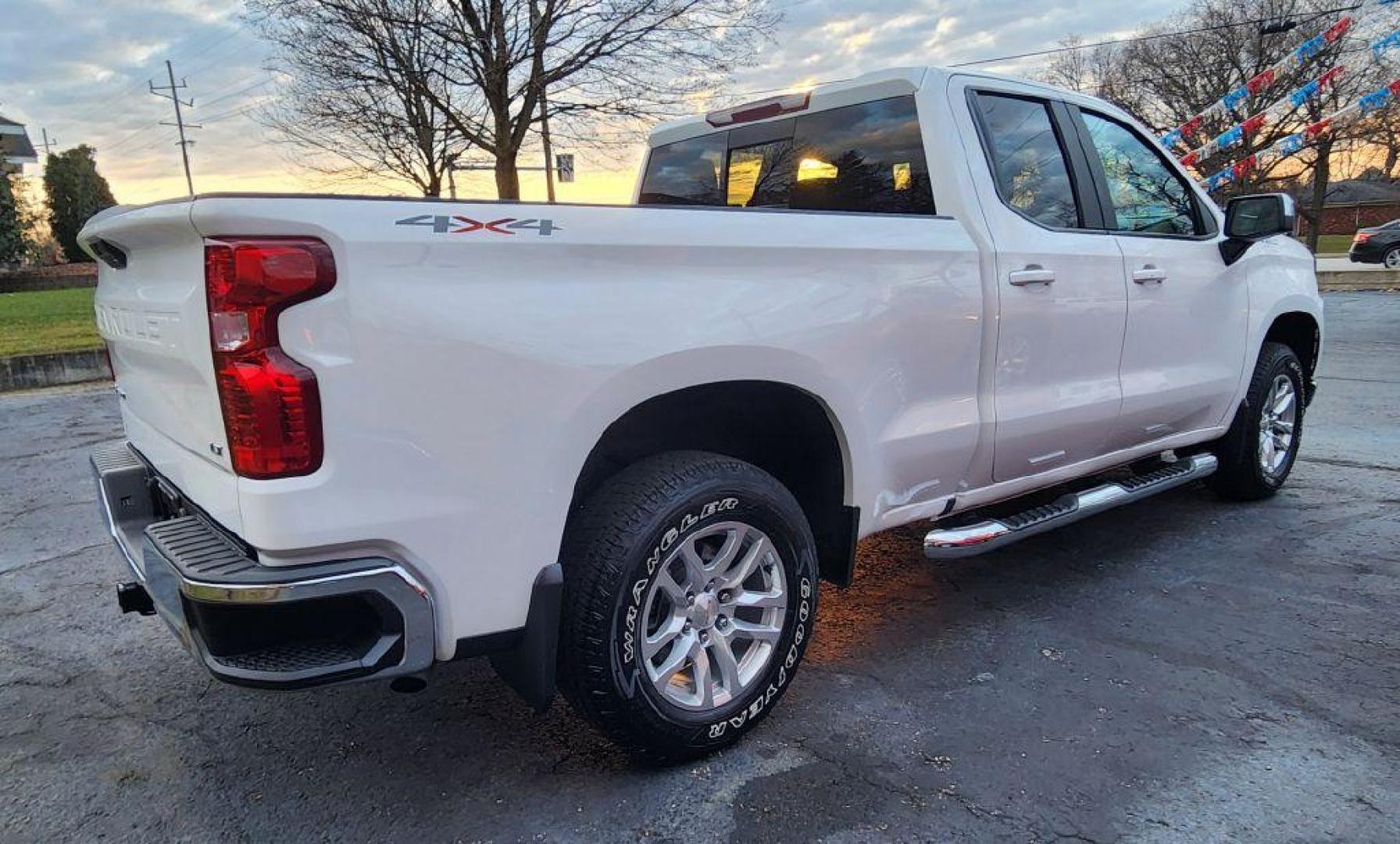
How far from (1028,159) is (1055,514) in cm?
137

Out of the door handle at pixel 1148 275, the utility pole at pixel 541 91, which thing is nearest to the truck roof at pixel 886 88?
the door handle at pixel 1148 275

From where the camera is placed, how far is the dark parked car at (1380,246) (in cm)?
2438

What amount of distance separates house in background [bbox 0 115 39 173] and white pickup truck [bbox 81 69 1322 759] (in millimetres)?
43205

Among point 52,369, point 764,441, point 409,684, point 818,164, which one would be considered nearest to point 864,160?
point 818,164

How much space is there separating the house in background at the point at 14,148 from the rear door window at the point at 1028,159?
43.5m

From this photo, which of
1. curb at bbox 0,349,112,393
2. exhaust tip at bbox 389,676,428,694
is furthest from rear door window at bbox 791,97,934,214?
curb at bbox 0,349,112,393

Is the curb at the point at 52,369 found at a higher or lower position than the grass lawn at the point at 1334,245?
higher

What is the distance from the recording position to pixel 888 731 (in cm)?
271

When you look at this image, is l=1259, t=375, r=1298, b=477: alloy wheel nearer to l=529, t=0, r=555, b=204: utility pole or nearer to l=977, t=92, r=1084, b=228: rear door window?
l=977, t=92, r=1084, b=228: rear door window

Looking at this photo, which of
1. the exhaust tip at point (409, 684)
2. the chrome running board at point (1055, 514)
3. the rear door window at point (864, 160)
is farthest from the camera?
the rear door window at point (864, 160)

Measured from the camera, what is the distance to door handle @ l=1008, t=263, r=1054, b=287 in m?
3.16

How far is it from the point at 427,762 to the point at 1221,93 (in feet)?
132

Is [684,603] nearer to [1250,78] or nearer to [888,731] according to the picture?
[888,731]

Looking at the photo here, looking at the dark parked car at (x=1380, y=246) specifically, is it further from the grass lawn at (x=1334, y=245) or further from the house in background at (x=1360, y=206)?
the house in background at (x=1360, y=206)
